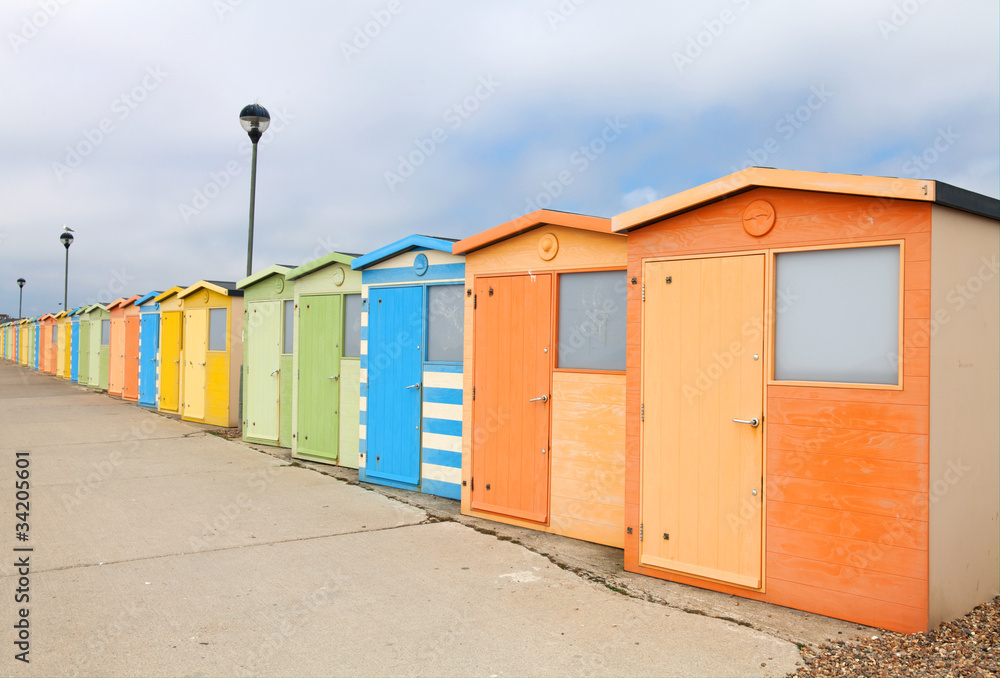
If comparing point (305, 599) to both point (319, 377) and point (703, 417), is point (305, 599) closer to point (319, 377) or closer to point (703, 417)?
point (703, 417)

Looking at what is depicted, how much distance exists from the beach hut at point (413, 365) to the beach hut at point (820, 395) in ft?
9.72

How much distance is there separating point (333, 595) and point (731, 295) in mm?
3536

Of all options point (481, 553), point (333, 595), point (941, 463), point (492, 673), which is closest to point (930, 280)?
point (941, 463)

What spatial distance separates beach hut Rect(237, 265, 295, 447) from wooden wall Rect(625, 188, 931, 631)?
815 centimetres

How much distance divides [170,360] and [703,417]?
1447 cm

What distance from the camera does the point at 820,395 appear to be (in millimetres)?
4781

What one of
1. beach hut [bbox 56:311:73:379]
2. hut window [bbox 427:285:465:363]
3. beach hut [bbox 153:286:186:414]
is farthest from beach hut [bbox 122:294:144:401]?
hut window [bbox 427:285:465:363]

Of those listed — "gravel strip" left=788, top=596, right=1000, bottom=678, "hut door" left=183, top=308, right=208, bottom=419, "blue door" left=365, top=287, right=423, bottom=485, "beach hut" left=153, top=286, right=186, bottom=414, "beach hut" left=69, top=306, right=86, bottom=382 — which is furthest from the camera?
"beach hut" left=69, top=306, right=86, bottom=382

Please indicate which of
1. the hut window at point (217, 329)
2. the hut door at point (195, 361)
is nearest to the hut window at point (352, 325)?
the hut window at point (217, 329)

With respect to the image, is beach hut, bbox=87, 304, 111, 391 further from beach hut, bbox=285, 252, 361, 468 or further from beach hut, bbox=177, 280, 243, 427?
beach hut, bbox=285, 252, 361, 468

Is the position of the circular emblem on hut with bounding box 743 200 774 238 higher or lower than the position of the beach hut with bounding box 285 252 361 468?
higher

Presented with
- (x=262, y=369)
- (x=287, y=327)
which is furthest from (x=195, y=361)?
(x=287, y=327)

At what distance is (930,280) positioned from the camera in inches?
173

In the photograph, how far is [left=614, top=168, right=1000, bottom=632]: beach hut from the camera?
444 cm
